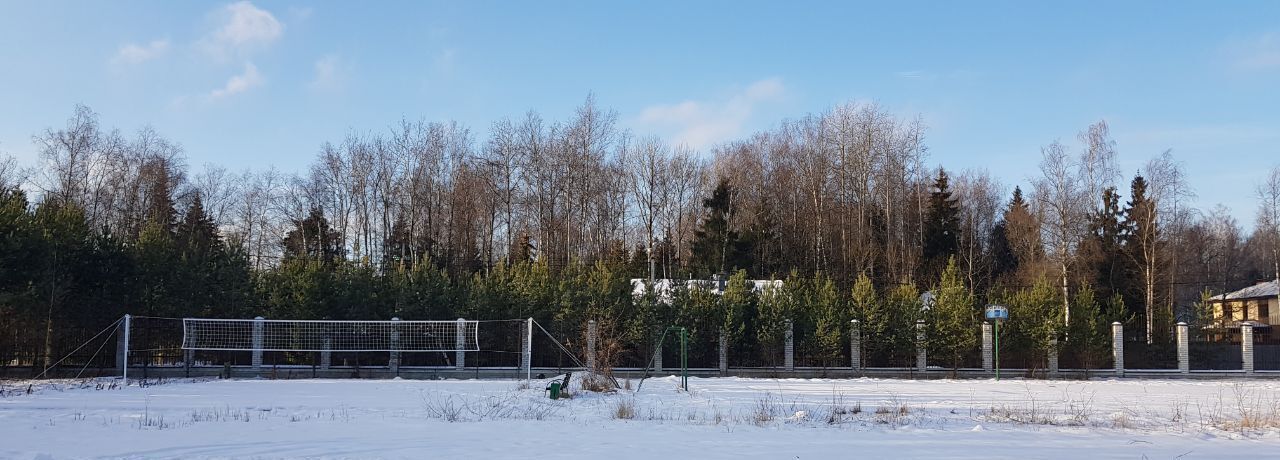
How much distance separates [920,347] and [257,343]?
2042 centimetres

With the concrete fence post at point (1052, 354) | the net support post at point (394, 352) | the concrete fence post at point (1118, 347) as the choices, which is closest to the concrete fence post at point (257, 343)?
the net support post at point (394, 352)

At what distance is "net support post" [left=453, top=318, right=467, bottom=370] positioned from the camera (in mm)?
24184

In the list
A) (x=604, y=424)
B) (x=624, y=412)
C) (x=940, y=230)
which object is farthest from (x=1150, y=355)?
(x=604, y=424)

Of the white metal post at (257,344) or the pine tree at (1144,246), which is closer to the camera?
the white metal post at (257,344)

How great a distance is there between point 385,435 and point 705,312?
18.2 meters

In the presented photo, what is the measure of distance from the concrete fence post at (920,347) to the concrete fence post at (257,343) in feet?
65.9

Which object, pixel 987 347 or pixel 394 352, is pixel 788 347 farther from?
pixel 394 352

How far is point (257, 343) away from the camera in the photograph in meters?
23.8

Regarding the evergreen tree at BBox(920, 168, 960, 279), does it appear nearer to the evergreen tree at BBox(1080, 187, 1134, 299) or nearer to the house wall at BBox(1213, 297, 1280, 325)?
the evergreen tree at BBox(1080, 187, 1134, 299)

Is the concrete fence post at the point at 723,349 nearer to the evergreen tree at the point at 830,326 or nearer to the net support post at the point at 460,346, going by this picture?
the evergreen tree at the point at 830,326

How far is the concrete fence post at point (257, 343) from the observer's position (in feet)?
76.9

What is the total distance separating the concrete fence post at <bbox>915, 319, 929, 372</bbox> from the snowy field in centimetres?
925

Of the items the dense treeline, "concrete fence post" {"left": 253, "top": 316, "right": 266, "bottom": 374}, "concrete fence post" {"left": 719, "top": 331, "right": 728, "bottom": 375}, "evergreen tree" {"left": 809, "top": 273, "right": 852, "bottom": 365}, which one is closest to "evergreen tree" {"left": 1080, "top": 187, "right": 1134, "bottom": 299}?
the dense treeline

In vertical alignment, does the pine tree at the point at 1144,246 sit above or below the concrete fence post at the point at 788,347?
above
